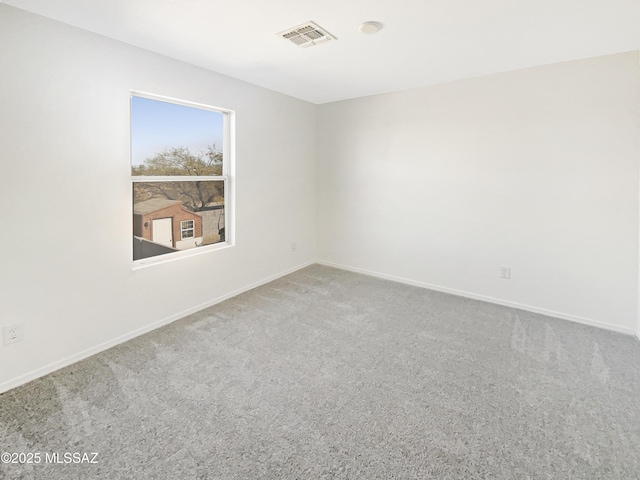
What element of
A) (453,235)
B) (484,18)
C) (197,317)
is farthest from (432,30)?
(197,317)

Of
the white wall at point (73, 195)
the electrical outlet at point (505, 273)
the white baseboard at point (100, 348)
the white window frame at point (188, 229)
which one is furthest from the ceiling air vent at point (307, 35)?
the electrical outlet at point (505, 273)

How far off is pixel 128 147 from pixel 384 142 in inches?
111

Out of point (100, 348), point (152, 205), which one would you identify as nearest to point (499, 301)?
point (152, 205)

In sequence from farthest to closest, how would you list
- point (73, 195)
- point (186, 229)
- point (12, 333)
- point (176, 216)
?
1. point (186, 229)
2. point (176, 216)
3. point (73, 195)
4. point (12, 333)

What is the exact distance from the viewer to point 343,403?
1.98 m

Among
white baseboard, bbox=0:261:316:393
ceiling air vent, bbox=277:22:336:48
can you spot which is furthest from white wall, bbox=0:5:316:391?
ceiling air vent, bbox=277:22:336:48

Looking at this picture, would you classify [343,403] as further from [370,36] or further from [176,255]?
[370,36]

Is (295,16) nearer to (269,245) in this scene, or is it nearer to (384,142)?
(384,142)

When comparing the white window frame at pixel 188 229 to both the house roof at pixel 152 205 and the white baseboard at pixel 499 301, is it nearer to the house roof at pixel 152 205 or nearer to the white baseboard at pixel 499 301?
the house roof at pixel 152 205

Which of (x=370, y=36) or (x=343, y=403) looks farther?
(x=370, y=36)

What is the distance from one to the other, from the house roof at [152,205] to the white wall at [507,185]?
234cm

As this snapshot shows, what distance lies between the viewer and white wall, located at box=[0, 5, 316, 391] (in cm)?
205

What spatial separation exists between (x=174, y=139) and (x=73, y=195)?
105 centimetres

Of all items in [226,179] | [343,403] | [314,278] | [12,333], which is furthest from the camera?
[314,278]
